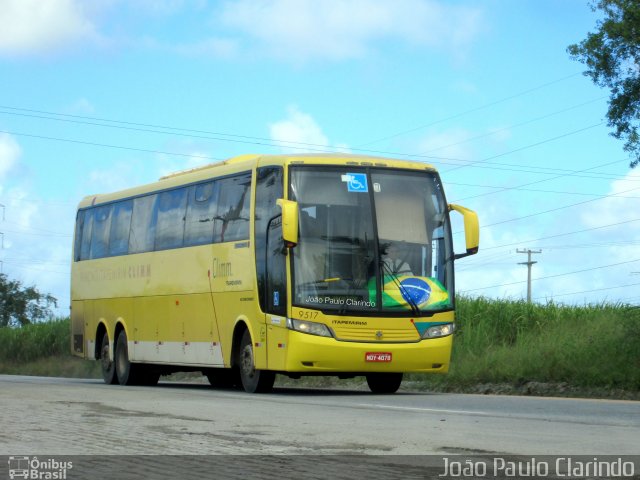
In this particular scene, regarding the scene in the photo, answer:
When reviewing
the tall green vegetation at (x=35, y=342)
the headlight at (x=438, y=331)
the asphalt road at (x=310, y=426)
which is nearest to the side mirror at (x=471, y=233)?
the headlight at (x=438, y=331)

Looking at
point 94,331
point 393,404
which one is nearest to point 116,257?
point 94,331

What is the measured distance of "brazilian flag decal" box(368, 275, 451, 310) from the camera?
2020cm

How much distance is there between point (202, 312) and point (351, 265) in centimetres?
412

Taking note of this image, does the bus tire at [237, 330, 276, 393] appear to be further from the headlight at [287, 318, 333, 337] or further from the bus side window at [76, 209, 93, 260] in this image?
the bus side window at [76, 209, 93, 260]

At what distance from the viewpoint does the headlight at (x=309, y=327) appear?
1981 centimetres

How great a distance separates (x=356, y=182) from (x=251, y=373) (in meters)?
3.60

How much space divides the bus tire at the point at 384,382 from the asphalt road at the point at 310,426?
3.60 meters

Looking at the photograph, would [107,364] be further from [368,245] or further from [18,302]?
[18,302]

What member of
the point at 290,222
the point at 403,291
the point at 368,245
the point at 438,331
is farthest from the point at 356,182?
the point at 438,331

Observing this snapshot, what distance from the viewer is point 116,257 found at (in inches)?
1072

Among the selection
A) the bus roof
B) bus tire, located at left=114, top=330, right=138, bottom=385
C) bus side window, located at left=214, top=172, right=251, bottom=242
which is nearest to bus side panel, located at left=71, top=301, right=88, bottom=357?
bus tire, located at left=114, top=330, right=138, bottom=385

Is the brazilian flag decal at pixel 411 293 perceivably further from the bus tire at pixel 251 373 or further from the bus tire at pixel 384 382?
the bus tire at pixel 251 373

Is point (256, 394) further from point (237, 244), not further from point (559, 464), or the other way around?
point (559, 464)

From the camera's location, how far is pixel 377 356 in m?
20.0
